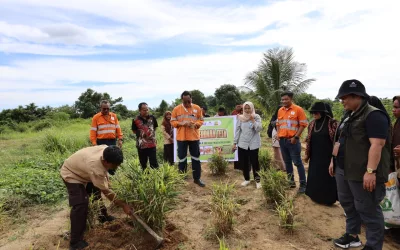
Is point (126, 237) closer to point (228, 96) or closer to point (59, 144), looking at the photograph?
point (59, 144)

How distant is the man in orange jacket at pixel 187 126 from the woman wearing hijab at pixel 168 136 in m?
1.24

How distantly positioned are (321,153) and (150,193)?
2.58 m

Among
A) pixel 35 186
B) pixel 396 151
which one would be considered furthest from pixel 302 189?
pixel 35 186

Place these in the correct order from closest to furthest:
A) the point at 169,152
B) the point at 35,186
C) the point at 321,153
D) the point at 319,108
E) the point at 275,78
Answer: the point at 319,108 < the point at 321,153 < the point at 35,186 < the point at 169,152 < the point at 275,78

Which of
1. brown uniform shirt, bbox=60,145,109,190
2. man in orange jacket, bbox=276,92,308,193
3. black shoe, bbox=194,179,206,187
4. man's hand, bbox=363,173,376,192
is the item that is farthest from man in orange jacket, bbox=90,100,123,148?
man's hand, bbox=363,173,376,192

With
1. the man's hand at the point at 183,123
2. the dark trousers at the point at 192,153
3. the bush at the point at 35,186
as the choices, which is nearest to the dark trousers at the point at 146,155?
the dark trousers at the point at 192,153

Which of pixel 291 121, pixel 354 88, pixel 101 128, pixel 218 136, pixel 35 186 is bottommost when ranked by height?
pixel 35 186

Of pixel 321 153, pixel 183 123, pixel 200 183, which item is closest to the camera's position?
pixel 321 153

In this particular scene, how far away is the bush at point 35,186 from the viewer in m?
4.53

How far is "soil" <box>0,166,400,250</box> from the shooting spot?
3092mm

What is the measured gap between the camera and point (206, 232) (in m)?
3.34

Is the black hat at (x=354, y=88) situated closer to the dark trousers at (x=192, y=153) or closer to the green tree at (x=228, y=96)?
the dark trousers at (x=192, y=153)

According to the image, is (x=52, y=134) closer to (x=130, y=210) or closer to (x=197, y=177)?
(x=197, y=177)

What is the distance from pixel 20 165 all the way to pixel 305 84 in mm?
12751
